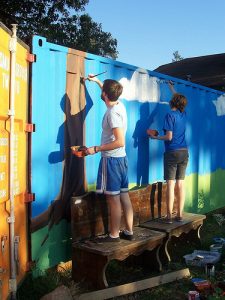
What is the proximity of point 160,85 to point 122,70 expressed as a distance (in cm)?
106

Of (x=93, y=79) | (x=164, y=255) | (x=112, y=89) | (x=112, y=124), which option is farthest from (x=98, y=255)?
(x=93, y=79)

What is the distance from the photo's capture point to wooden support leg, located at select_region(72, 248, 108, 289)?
3.67m

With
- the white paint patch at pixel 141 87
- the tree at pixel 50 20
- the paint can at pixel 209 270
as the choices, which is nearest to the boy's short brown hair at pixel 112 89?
the white paint patch at pixel 141 87

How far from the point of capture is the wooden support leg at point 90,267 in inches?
145

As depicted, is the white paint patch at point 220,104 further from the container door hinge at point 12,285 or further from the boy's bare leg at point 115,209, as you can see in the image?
the container door hinge at point 12,285

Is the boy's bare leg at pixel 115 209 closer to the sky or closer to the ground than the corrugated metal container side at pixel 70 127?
closer to the ground

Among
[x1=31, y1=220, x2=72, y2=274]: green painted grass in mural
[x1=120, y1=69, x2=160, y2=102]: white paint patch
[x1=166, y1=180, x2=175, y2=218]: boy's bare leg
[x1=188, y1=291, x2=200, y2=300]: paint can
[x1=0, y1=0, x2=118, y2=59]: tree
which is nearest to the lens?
[x1=188, y1=291, x2=200, y2=300]: paint can

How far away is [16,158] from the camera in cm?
336

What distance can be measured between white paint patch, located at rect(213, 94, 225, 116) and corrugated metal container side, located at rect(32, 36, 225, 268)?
1938 mm

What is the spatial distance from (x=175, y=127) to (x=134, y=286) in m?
2.19

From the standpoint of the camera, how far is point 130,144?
518 centimetres

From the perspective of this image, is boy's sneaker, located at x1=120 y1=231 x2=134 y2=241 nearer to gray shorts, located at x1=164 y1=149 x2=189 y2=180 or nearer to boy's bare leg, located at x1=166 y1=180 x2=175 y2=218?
boy's bare leg, located at x1=166 y1=180 x2=175 y2=218

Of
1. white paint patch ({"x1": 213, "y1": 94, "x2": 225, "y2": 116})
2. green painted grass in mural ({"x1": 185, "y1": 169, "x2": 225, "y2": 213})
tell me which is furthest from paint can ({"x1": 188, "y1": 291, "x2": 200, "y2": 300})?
white paint patch ({"x1": 213, "y1": 94, "x2": 225, "y2": 116})

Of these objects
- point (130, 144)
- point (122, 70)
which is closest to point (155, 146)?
point (130, 144)
